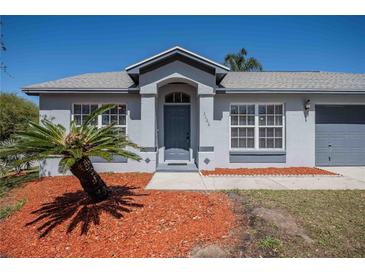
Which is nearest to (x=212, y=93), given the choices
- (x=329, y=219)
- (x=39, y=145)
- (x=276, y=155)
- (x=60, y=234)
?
(x=276, y=155)

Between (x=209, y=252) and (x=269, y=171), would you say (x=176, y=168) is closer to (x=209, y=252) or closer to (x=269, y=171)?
(x=269, y=171)

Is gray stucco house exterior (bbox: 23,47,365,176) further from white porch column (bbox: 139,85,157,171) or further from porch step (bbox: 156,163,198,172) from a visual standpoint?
porch step (bbox: 156,163,198,172)

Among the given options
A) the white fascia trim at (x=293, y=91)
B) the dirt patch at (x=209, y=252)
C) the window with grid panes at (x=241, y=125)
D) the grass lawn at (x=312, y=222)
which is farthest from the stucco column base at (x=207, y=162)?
the dirt patch at (x=209, y=252)

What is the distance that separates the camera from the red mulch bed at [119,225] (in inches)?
129

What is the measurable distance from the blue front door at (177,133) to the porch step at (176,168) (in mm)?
477

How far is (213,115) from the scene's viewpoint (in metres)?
8.73

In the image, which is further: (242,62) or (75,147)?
(242,62)

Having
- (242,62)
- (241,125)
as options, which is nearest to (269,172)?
(241,125)

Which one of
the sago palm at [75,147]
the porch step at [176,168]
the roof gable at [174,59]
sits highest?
the roof gable at [174,59]

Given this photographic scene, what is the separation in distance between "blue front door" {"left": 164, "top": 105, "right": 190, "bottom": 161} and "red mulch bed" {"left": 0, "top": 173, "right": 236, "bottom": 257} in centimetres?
366

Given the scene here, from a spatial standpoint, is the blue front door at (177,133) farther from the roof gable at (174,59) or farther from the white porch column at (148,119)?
the roof gable at (174,59)

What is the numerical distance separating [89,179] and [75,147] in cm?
87

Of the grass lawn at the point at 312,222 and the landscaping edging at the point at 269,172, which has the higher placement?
the landscaping edging at the point at 269,172

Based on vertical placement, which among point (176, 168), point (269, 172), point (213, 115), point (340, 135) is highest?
point (213, 115)
